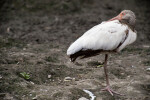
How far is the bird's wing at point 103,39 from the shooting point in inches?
181

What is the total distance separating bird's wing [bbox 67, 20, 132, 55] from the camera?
15.1 ft

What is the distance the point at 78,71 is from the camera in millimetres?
5672

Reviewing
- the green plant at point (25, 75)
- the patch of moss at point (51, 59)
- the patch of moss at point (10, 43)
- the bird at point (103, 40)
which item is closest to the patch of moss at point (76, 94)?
the bird at point (103, 40)

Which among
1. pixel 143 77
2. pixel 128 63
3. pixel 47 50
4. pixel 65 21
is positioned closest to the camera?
pixel 143 77

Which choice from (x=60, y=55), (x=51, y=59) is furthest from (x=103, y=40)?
(x=60, y=55)

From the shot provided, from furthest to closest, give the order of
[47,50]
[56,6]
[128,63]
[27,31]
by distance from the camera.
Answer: [56,6] → [27,31] → [47,50] → [128,63]

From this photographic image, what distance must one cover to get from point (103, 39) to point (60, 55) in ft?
6.57

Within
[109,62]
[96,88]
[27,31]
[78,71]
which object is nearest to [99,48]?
[96,88]

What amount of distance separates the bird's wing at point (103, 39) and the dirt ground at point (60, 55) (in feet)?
2.40

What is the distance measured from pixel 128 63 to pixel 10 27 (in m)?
3.86

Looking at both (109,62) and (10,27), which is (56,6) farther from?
(109,62)

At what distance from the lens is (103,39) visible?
4.64 meters

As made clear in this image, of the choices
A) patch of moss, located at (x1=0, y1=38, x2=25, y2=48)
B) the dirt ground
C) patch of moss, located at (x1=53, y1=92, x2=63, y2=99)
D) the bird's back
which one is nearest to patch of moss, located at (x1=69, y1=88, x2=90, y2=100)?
the dirt ground

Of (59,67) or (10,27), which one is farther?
(10,27)
